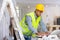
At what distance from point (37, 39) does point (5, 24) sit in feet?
1.79

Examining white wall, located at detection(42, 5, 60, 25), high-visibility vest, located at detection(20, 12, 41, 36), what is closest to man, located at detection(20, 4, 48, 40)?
high-visibility vest, located at detection(20, 12, 41, 36)

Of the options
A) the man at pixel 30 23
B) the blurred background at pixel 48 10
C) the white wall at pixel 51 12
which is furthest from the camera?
the white wall at pixel 51 12

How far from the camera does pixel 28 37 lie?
2.02m

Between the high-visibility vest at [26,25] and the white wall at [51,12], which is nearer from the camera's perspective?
the high-visibility vest at [26,25]

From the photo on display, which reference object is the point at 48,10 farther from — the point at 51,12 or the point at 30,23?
the point at 30,23

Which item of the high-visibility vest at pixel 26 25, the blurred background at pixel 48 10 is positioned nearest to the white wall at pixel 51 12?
the blurred background at pixel 48 10

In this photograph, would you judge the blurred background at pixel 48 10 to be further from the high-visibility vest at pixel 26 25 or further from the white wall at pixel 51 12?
the high-visibility vest at pixel 26 25

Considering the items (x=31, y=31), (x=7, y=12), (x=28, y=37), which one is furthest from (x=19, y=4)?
(x=7, y=12)

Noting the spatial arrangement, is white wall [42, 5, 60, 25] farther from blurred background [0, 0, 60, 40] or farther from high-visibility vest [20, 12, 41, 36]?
high-visibility vest [20, 12, 41, 36]

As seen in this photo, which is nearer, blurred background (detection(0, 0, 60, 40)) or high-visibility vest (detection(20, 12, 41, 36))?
high-visibility vest (detection(20, 12, 41, 36))

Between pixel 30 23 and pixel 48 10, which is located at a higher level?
pixel 48 10

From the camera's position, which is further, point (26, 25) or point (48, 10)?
point (48, 10)

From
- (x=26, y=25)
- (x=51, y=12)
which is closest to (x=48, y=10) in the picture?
(x=51, y=12)

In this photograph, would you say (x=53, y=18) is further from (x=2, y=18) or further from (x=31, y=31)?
(x=2, y=18)
